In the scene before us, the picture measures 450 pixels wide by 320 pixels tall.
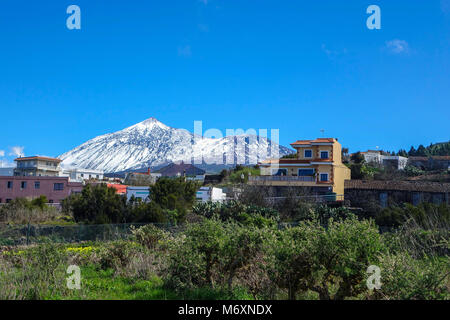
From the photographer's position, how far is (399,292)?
201 inches

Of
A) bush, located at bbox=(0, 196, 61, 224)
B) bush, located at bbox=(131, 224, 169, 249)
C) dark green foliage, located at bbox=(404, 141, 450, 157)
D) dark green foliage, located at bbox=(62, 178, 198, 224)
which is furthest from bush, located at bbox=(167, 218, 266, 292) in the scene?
dark green foliage, located at bbox=(404, 141, 450, 157)

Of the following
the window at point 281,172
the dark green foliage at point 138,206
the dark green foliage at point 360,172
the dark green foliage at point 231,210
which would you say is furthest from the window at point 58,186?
the dark green foliage at point 360,172

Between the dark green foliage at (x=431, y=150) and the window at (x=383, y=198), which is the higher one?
the dark green foliage at (x=431, y=150)

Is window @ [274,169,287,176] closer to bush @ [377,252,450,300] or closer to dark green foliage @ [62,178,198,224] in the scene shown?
dark green foliage @ [62,178,198,224]

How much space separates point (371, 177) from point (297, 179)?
42.0 ft

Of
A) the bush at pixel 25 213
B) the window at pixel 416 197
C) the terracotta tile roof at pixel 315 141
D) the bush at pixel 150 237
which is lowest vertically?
the bush at pixel 25 213

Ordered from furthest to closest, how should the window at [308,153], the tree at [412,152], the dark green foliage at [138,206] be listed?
the tree at [412,152] → the window at [308,153] → the dark green foliage at [138,206]

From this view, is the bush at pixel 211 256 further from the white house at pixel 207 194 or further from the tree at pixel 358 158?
the tree at pixel 358 158

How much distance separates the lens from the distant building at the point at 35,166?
61.5 m

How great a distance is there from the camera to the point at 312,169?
Answer: 36.0m

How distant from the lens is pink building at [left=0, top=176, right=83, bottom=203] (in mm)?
41438

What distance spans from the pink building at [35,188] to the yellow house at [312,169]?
21289 millimetres

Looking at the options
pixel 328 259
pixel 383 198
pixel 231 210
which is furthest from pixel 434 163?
pixel 328 259

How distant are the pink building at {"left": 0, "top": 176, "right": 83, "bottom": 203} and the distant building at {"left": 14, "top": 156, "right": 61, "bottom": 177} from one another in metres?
19.6
